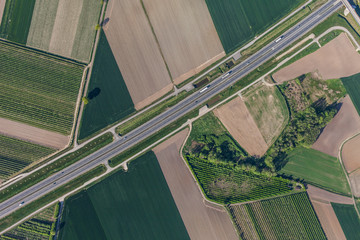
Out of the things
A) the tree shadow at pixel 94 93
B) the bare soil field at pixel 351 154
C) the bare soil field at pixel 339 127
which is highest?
the tree shadow at pixel 94 93

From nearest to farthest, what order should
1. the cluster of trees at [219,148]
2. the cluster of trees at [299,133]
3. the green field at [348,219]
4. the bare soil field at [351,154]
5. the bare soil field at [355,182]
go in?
the cluster of trees at [299,133] → the cluster of trees at [219,148] → the green field at [348,219] → the bare soil field at [355,182] → the bare soil field at [351,154]

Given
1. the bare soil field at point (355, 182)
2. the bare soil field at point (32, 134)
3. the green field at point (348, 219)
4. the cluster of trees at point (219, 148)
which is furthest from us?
the bare soil field at point (355, 182)

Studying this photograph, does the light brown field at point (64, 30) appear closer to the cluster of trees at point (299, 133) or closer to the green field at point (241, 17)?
the green field at point (241, 17)

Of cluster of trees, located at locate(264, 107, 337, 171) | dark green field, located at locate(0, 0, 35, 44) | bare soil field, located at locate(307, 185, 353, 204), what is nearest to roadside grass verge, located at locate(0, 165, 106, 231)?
dark green field, located at locate(0, 0, 35, 44)

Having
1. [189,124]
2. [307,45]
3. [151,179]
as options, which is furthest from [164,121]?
[307,45]

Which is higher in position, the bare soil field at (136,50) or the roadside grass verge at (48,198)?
the bare soil field at (136,50)

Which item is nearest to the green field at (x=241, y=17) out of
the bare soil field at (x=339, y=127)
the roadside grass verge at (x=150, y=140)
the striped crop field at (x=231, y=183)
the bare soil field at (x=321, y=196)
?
the roadside grass verge at (x=150, y=140)

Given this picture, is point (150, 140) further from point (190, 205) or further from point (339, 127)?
point (339, 127)
